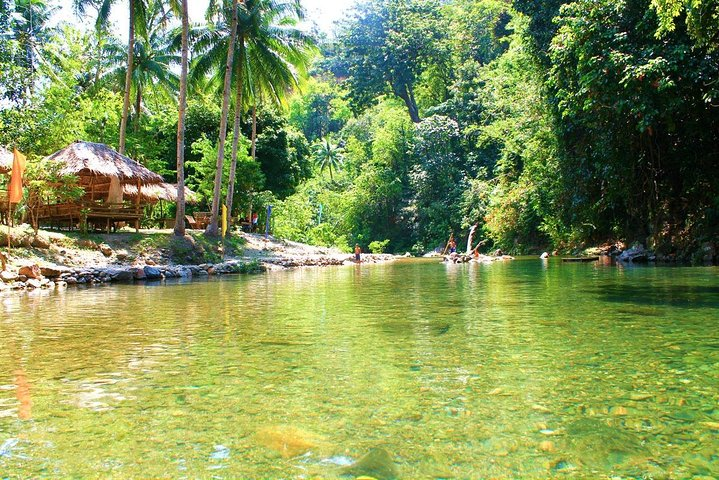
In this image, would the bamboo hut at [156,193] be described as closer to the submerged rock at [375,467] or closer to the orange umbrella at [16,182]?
the orange umbrella at [16,182]

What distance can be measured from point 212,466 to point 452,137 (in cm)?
3996

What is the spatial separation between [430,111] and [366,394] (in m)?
40.6

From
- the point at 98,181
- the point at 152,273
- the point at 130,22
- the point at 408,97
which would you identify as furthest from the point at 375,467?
the point at 408,97

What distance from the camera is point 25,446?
8.65ft

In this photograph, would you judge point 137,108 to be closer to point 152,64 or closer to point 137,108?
point 137,108

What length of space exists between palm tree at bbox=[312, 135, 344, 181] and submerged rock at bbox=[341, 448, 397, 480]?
55991 mm

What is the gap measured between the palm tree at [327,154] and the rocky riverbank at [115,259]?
3728 centimetres

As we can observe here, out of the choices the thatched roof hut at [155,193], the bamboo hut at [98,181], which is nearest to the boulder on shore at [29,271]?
the bamboo hut at [98,181]

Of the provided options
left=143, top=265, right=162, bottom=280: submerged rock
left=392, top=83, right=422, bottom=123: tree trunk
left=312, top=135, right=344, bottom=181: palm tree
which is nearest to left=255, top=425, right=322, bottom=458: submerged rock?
left=143, top=265, right=162, bottom=280: submerged rock

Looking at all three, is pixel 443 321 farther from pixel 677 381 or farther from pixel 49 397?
pixel 49 397

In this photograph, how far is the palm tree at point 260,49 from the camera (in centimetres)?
2333

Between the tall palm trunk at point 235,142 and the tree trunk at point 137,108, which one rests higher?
the tree trunk at point 137,108

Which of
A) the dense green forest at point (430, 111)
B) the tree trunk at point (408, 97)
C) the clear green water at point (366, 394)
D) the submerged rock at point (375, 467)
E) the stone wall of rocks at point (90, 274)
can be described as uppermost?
the tree trunk at point (408, 97)

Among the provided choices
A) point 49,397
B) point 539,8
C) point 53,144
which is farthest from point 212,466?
point 53,144
